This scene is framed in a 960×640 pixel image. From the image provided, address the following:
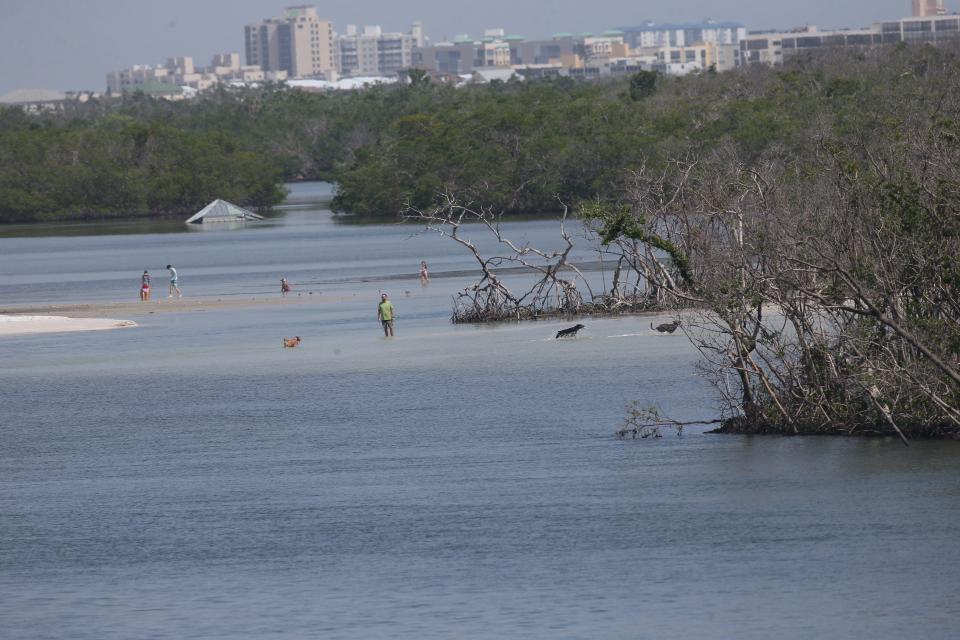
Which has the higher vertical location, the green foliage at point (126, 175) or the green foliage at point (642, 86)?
the green foliage at point (642, 86)

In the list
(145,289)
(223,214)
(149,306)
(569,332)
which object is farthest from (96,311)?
(223,214)

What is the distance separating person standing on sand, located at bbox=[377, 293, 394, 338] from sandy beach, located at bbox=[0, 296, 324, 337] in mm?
12683

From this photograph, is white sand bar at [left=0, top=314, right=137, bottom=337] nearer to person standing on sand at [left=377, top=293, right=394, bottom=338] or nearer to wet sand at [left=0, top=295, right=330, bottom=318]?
wet sand at [left=0, top=295, right=330, bottom=318]

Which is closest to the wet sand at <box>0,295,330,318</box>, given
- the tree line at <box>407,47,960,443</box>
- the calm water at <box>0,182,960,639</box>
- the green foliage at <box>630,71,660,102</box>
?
the calm water at <box>0,182,960,639</box>

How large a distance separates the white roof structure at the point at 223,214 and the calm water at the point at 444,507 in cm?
9489

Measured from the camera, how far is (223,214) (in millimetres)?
142250

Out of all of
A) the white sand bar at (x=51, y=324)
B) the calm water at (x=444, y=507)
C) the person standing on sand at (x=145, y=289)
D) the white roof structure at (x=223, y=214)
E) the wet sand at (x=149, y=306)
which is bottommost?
the calm water at (x=444, y=507)

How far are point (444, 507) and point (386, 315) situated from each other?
2356 cm

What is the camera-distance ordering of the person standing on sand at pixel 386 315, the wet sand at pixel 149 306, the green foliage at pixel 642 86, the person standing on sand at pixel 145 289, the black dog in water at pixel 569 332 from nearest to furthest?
the black dog in water at pixel 569 332
the person standing on sand at pixel 386 315
the wet sand at pixel 149 306
the person standing on sand at pixel 145 289
the green foliage at pixel 642 86

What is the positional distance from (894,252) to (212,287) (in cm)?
5194

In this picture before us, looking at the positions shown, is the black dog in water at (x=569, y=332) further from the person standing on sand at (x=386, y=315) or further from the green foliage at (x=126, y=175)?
the green foliage at (x=126, y=175)

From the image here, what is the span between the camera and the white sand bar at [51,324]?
58781 millimetres

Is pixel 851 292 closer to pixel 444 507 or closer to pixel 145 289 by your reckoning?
pixel 444 507

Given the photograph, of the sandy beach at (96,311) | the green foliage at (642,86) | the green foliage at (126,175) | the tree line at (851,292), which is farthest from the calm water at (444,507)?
the green foliage at (126,175)
